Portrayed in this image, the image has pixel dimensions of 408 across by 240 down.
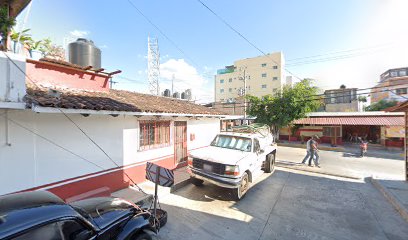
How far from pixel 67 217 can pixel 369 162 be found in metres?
17.2

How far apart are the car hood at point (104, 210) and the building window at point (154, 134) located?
3.89 metres

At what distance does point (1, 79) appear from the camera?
3.77 meters

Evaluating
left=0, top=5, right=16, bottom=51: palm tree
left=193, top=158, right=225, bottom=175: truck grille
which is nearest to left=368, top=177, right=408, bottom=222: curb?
left=193, top=158, right=225, bottom=175: truck grille

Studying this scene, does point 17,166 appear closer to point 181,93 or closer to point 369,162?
point 181,93

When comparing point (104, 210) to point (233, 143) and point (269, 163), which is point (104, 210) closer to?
point (233, 143)

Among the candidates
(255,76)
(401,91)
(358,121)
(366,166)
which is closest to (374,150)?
(358,121)

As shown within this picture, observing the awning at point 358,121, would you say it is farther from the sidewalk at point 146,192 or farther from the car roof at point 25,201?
the car roof at point 25,201

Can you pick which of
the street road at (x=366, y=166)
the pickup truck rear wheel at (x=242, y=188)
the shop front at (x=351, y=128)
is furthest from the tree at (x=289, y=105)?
the pickup truck rear wheel at (x=242, y=188)

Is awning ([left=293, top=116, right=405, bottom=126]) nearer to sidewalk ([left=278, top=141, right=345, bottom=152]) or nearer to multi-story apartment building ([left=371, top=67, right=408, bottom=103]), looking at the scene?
sidewalk ([left=278, top=141, right=345, bottom=152])

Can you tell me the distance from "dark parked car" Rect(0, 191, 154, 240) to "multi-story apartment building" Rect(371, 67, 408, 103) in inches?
1233

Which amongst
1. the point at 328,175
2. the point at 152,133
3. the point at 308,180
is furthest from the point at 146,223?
the point at 328,175

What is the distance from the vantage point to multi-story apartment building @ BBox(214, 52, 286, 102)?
48.2 metres

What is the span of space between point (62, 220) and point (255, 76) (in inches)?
2085

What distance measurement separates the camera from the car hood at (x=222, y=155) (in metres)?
6.28
